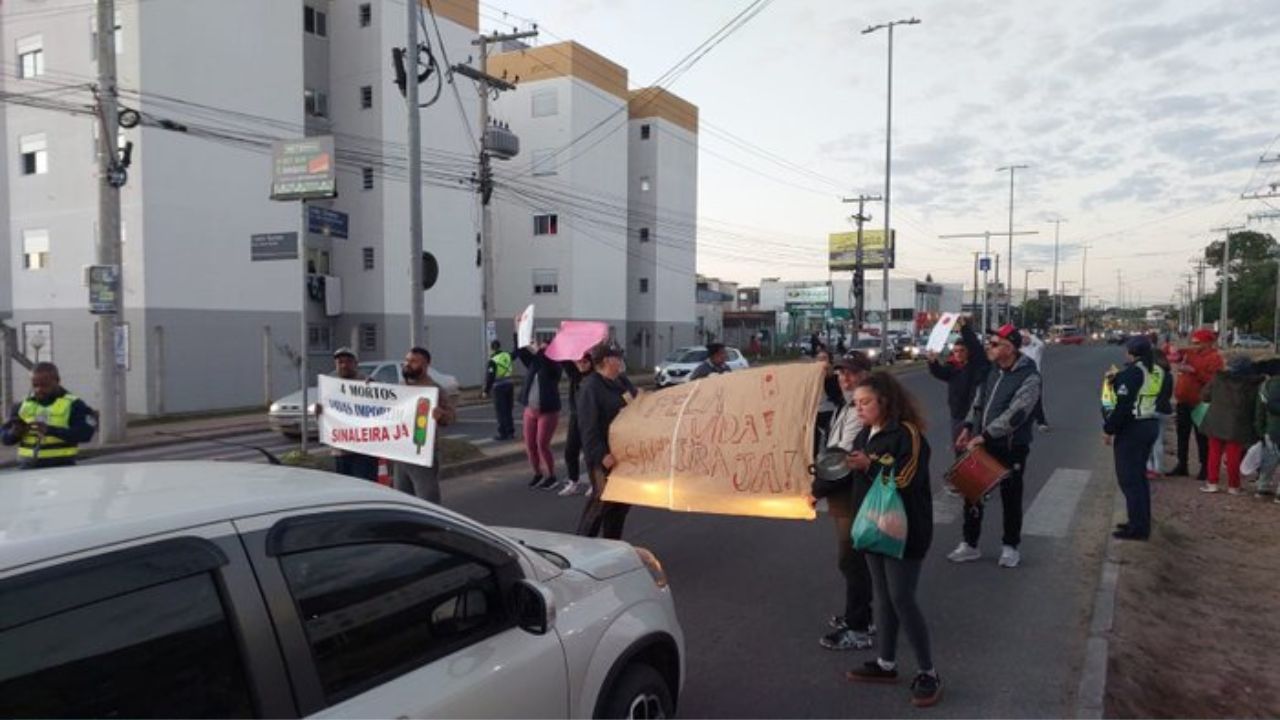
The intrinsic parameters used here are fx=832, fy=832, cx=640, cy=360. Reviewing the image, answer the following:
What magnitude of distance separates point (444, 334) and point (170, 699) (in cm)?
3322

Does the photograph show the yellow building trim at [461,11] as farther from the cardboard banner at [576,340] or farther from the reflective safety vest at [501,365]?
the cardboard banner at [576,340]

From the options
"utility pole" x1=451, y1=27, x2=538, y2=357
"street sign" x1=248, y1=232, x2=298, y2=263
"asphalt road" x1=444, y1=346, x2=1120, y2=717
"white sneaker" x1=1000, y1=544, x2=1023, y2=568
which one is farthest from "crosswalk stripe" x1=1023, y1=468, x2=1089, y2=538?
"utility pole" x1=451, y1=27, x2=538, y2=357

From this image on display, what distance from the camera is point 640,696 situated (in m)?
3.35

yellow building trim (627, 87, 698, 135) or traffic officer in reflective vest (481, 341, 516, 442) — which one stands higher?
yellow building trim (627, 87, 698, 135)

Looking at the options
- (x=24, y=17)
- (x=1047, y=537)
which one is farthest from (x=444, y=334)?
(x=1047, y=537)

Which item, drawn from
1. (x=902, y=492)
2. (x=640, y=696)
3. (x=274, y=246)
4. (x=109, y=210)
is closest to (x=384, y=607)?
(x=640, y=696)

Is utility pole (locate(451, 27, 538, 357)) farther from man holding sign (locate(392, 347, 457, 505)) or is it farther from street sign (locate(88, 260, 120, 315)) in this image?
man holding sign (locate(392, 347, 457, 505))

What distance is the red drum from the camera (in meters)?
6.28

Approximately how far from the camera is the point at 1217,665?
4980 mm

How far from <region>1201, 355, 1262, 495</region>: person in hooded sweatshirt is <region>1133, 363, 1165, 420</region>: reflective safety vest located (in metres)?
2.94

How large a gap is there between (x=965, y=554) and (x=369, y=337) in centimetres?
2904

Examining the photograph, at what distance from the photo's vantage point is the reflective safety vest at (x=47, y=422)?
6191 millimetres

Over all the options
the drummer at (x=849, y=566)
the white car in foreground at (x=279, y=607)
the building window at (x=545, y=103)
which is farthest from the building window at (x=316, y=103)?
the white car in foreground at (x=279, y=607)

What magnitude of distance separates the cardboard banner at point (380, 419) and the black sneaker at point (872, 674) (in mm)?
3766
